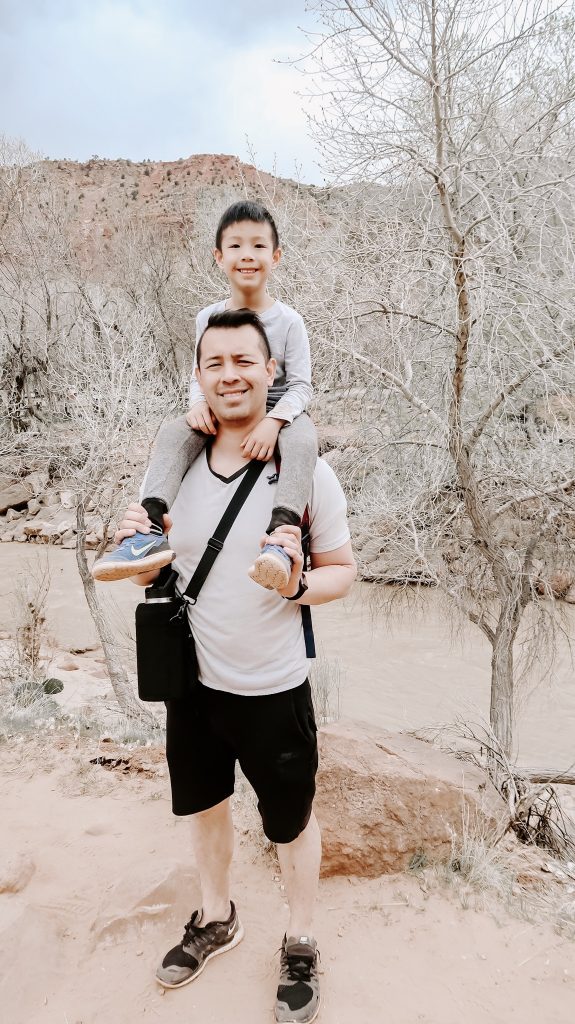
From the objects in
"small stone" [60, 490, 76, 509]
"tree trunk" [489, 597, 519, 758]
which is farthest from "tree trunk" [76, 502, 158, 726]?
"small stone" [60, 490, 76, 509]

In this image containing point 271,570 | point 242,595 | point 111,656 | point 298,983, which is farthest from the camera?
point 111,656

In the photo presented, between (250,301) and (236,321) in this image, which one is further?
(250,301)

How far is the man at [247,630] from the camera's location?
175 centimetres

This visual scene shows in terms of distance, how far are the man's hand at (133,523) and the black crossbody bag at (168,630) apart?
20 centimetres

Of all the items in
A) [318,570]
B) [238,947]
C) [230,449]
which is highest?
[230,449]

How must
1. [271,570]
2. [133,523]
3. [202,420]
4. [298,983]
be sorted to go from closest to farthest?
[271,570] → [133,523] → [202,420] → [298,983]

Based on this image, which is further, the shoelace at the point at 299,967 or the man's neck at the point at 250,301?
the man's neck at the point at 250,301

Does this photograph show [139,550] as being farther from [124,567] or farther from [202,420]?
[202,420]

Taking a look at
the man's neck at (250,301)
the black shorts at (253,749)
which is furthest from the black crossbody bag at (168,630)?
the man's neck at (250,301)

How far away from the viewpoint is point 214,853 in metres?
2.10

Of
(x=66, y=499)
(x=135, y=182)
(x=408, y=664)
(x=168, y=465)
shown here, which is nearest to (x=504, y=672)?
(x=168, y=465)

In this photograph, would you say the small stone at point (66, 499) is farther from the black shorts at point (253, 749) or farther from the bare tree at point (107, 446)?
the black shorts at point (253, 749)

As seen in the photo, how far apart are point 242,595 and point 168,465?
0.44m

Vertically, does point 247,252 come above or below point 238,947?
above
